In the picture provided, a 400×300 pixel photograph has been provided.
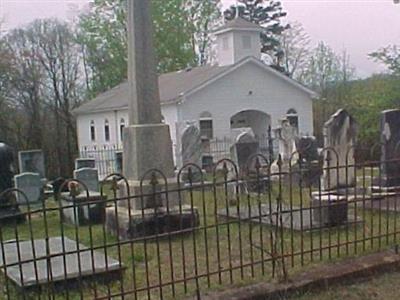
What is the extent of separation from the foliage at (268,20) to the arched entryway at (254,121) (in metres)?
13.5

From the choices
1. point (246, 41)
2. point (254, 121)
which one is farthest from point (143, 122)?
point (254, 121)

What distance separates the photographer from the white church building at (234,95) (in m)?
24.7

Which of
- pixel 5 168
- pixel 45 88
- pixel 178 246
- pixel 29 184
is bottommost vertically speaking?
pixel 178 246

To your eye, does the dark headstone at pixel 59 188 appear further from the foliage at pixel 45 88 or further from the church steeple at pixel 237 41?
the church steeple at pixel 237 41

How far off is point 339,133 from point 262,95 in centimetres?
1622

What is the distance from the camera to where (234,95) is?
2567 centimetres

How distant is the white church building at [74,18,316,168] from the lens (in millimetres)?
24688

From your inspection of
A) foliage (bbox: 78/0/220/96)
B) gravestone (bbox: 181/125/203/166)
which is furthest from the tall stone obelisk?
foliage (bbox: 78/0/220/96)

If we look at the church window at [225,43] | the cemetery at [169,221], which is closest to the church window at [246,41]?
the church window at [225,43]

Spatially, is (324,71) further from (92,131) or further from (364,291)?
(364,291)

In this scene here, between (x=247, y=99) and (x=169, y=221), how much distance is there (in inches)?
816

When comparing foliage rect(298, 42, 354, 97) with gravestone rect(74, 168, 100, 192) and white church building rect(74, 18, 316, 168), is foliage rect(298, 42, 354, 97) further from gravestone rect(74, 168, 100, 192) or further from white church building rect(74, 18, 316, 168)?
gravestone rect(74, 168, 100, 192)

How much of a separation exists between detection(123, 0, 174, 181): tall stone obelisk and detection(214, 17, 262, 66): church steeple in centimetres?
1902

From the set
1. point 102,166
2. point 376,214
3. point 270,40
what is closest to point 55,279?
point 376,214
